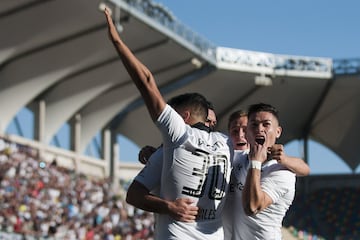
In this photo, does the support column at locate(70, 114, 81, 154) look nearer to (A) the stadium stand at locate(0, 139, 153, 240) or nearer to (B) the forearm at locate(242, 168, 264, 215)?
(A) the stadium stand at locate(0, 139, 153, 240)

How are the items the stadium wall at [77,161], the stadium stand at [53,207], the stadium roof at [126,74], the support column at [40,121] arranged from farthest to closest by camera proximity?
1. the support column at [40,121]
2. the stadium wall at [77,161]
3. the stadium roof at [126,74]
4. the stadium stand at [53,207]

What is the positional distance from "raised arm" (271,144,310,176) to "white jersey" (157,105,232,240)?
0.97ft

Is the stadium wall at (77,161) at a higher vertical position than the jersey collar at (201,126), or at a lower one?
lower

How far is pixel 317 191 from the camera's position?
4812cm

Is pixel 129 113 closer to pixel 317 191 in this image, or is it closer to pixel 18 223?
pixel 317 191

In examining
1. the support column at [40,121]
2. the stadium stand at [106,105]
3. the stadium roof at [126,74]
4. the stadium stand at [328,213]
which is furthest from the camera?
the stadium stand at [328,213]

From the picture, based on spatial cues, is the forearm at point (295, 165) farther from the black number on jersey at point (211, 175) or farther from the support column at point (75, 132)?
the support column at point (75, 132)

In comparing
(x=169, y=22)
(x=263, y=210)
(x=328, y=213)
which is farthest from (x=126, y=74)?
(x=263, y=210)

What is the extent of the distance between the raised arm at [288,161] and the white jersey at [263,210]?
5 cm

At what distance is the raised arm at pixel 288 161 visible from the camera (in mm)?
5008

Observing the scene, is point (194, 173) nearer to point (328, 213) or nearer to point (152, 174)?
point (152, 174)

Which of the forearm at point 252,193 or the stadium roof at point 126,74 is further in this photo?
the stadium roof at point 126,74

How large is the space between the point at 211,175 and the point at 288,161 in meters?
0.56

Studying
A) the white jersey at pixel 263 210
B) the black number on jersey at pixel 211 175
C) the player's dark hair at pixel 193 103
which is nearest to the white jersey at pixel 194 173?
the black number on jersey at pixel 211 175
